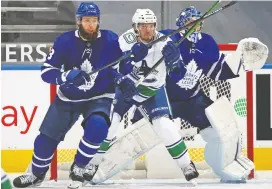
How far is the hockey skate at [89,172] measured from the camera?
3.41m

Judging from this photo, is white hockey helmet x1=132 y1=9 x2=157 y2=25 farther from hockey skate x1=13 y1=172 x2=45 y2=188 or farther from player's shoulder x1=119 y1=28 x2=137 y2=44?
hockey skate x1=13 y1=172 x2=45 y2=188

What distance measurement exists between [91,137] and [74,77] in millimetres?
265

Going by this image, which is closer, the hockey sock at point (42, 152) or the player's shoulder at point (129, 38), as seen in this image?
the hockey sock at point (42, 152)

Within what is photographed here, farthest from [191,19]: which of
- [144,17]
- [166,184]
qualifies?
[166,184]

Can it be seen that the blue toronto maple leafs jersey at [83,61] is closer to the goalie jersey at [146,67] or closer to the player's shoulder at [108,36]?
the player's shoulder at [108,36]

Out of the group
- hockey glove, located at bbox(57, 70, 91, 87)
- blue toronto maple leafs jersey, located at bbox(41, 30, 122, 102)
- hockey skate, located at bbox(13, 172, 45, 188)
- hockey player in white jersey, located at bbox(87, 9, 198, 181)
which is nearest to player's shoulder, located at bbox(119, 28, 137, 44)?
hockey player in white jersey, located at bbox(87, 9, 198, 181)

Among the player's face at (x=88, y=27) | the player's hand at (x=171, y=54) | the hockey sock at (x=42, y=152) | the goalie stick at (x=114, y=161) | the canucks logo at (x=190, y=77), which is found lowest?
the goalie stick at (x=114, y=161)

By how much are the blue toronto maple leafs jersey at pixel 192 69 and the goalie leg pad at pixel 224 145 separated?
14 centimetres

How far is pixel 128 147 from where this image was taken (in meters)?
3.88

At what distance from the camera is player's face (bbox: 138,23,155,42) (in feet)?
11.7

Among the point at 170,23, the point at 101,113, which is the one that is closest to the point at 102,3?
the point at 170,23

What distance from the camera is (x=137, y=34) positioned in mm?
3631

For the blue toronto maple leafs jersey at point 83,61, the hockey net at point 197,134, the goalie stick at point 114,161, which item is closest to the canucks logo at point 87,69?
the blue toronto maple leafs jersey at point 83,61

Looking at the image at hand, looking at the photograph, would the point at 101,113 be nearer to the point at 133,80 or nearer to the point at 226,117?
the point at 133,80
